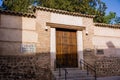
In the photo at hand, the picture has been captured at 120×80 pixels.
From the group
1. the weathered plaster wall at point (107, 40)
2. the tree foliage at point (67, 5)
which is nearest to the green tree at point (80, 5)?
the tree foliage at point (67, 5)

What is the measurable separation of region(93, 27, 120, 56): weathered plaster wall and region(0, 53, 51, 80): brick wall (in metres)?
4.67

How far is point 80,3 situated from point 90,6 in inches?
67.8

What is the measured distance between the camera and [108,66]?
16.7 m

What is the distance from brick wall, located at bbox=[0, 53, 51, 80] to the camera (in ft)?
42.6

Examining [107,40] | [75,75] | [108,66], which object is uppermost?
[107,40]

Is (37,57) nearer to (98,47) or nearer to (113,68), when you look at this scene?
(98,47)

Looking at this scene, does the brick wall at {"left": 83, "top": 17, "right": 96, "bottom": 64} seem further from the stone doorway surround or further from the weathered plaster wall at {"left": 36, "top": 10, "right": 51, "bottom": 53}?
the weathered plaster wall at {"left": 36, "top": 10, "right": 51, "bottom": 53}

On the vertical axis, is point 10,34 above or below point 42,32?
below

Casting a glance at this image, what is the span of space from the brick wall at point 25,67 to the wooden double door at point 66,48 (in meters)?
1.36

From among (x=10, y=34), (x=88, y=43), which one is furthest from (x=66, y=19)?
(x=10, y=34)

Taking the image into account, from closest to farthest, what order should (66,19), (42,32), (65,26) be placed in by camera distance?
(42,32) < (65,26) < (66,19)

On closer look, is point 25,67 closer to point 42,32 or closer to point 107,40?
point 42,32

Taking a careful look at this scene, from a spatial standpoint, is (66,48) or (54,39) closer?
(54,39)

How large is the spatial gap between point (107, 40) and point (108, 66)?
2129mm
